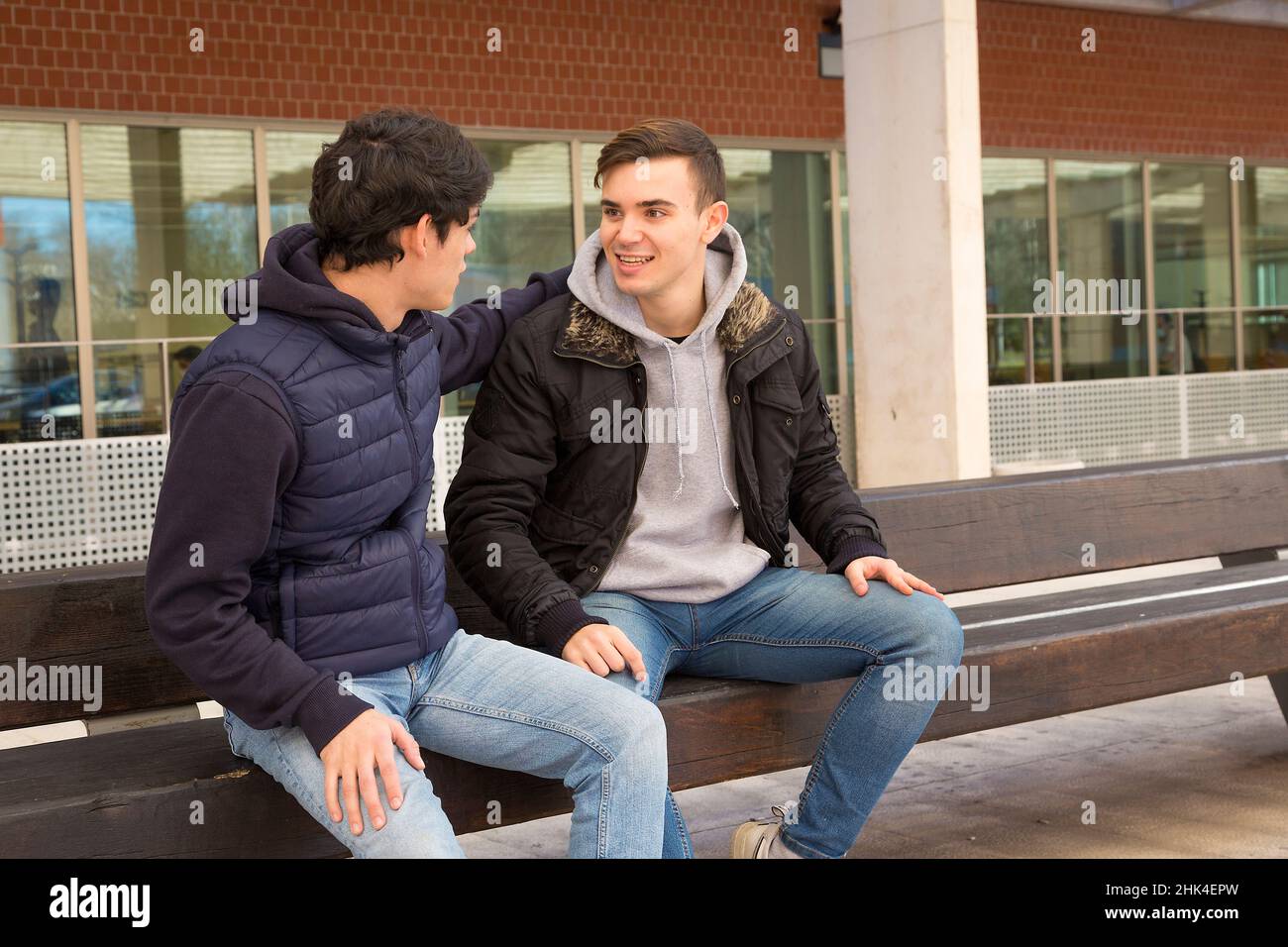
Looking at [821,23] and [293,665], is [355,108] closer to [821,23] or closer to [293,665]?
[821,23]

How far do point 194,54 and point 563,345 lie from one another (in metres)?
7.78

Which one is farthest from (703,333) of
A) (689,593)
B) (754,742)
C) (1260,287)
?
(1260,287)

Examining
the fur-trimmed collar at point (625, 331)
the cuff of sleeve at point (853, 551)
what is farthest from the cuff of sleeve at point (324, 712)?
the cuff of sleeve at point (853, 551)

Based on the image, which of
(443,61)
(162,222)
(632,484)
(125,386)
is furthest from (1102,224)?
(632,484)

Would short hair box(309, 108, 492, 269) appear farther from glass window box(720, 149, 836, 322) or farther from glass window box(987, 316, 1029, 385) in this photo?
glass window box(987, 316, 1029, 385)

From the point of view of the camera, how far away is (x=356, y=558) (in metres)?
2.28

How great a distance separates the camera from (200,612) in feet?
6.77

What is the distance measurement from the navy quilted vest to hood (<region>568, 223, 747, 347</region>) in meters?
0.59

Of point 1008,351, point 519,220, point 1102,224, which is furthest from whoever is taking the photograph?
point 1102,224

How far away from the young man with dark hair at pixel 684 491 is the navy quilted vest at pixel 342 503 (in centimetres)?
34

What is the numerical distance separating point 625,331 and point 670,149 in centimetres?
37

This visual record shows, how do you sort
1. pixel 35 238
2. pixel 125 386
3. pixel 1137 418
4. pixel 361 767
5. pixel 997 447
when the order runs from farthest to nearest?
pixel 1137 418 → pixel 997 447 → pixel 125 386 → pixel 35 238 → pixel 361 767

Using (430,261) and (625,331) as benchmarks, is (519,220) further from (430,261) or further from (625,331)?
(430,261)

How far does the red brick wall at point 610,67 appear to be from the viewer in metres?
9.51
